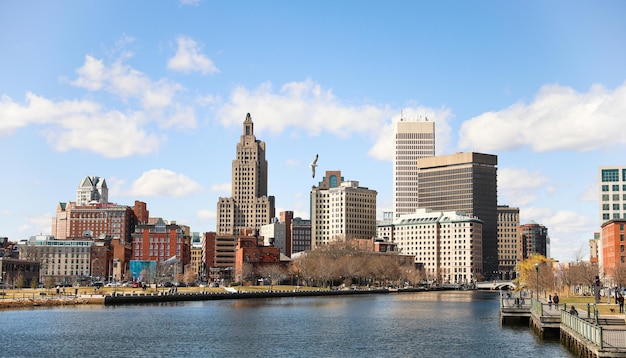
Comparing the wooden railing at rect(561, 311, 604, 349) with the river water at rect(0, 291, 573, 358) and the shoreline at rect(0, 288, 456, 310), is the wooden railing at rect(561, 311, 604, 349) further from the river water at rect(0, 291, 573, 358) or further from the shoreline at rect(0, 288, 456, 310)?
the shoreline at rect(0, 288, 456, 310)

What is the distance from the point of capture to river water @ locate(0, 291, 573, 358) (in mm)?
77625

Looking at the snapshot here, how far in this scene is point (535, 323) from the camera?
92.6 m

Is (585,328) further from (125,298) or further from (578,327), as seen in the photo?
(125,298)

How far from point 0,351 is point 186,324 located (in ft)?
108

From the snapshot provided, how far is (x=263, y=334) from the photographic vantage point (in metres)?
94.8

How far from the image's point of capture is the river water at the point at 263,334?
77625 mm

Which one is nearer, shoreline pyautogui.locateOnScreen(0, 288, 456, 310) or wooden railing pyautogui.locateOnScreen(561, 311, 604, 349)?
wooden railing pyautogui.locateOnScreen(561, 311, 604, 349)

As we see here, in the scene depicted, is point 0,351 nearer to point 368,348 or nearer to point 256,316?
point 368,348

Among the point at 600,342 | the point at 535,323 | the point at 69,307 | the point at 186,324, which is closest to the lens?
the point at 600,342

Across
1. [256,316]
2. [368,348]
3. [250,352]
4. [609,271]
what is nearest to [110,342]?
[250,352]

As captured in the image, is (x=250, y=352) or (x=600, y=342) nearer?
(x=600, y=342)

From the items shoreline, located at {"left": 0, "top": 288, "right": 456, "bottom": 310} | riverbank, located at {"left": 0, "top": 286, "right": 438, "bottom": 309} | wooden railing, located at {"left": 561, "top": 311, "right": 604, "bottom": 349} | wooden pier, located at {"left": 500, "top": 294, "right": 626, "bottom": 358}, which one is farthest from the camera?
riverbank, located at {"left": 0, "top": 286, "right": 438, "bottom": 309}

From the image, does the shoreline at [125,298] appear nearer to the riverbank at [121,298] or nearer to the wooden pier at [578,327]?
the riverbank at [121,298]

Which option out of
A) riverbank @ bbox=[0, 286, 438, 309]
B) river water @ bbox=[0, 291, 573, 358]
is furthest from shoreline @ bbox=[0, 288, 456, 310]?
river water @ bbox=[0, 291, 573, 358]
